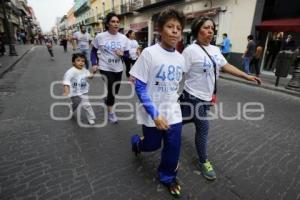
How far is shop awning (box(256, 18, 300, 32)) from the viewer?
9771 millimetres

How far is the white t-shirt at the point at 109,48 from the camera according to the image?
3953mm

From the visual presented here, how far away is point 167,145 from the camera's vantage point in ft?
7.34

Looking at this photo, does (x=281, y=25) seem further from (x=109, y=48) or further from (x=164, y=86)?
(x=164, y=86)

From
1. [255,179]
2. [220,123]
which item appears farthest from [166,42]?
[220,123]

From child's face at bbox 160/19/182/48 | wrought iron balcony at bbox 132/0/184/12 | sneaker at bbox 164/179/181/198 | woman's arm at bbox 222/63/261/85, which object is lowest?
sneaker at bbox 164/179/181/198

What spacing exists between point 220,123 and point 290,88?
480 centimetres

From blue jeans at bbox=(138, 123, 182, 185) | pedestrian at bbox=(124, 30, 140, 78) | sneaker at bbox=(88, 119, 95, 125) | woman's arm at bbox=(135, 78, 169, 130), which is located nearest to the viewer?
woman's arm at bbox=(135, 78, 169, 130)

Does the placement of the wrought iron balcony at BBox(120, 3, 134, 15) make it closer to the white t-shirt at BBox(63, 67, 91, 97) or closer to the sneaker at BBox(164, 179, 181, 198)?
the white t-shirt at BBox(63, 67, 91, 97)

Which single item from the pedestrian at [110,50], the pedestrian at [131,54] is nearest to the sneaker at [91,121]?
the pedestrian at [110,50]

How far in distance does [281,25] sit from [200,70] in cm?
998

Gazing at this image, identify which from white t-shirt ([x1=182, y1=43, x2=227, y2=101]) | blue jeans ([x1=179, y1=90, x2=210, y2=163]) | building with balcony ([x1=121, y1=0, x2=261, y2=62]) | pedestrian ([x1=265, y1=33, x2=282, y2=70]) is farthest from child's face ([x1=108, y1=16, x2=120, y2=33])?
pedestrian ([x1=265, y1=33, x2=282, y2=70])

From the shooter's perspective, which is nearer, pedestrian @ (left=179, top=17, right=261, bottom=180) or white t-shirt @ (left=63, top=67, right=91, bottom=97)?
pedestrian @ (left=179, top=17, right=261, bottom=180)

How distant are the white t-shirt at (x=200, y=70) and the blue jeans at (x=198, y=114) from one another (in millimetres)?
67

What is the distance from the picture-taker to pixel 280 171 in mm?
2936
